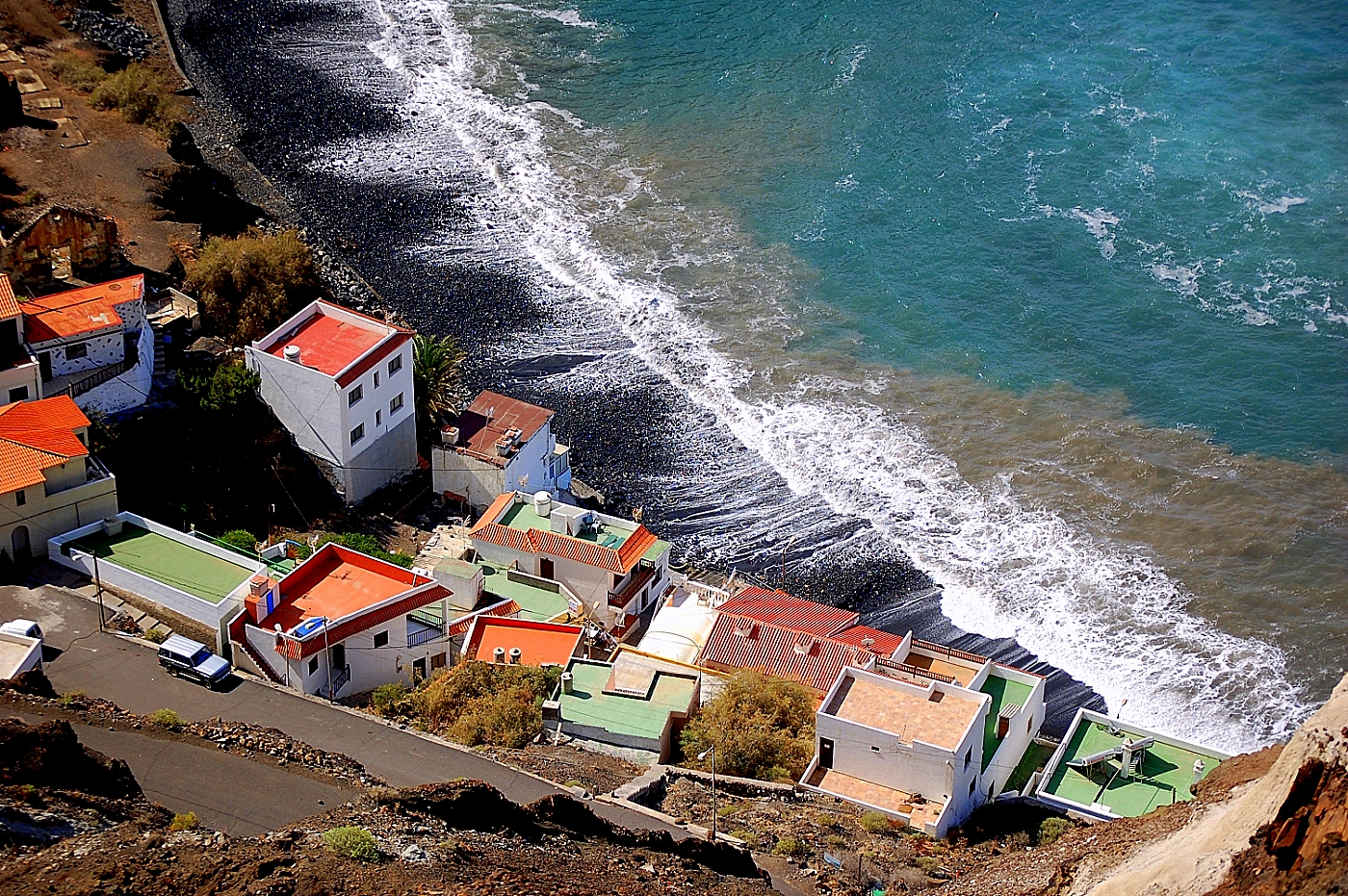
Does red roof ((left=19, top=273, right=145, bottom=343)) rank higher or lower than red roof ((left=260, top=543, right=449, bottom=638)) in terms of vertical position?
higher

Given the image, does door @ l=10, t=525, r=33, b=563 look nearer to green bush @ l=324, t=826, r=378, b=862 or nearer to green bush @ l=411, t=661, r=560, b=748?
green bush @ l=411, t=661, r=560, b=748

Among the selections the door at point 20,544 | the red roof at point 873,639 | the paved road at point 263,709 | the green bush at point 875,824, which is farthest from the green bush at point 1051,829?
the door at point 20,544

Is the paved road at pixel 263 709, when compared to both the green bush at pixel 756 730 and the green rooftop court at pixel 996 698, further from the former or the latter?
the green rooftop court at pixel 996 698

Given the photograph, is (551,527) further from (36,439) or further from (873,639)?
(36,439)

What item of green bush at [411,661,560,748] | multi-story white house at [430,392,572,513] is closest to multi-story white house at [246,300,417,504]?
multi-story white house at [430,392,572,513]

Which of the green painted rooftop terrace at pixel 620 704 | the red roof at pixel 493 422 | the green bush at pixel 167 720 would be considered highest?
the red roof at pixel 493 422

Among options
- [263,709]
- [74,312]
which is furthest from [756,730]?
[74,312]

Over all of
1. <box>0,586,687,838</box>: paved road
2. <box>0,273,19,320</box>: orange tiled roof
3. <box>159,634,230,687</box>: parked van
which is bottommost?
<box>0,586,687,838</box>: paved road
